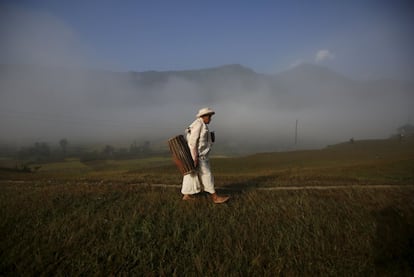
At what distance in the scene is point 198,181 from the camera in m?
8.85

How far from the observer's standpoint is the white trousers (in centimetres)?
873

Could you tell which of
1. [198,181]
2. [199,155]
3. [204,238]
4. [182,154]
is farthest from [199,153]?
[204,238]

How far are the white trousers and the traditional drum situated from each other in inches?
9.2

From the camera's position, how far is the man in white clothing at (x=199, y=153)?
8703 millimetres

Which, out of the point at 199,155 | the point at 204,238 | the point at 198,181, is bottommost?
the point at 204,238

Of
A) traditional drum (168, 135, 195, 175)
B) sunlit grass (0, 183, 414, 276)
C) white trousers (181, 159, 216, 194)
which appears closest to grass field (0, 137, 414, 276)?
sunlit grass (0, 183, 414, 276)

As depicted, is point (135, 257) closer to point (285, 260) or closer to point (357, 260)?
point (285, 260)

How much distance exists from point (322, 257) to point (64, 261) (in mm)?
4238

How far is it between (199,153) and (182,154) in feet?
1.75

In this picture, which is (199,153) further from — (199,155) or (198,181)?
(198,181)

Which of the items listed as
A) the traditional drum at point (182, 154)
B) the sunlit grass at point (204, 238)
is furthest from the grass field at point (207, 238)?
the traditional drum at point (182, 154)

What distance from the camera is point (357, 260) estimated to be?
459 cm

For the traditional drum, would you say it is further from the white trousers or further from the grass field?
the grass field

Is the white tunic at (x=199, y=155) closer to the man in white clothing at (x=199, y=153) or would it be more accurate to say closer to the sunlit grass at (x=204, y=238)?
the man in white clothing at (x=199, y=153)
